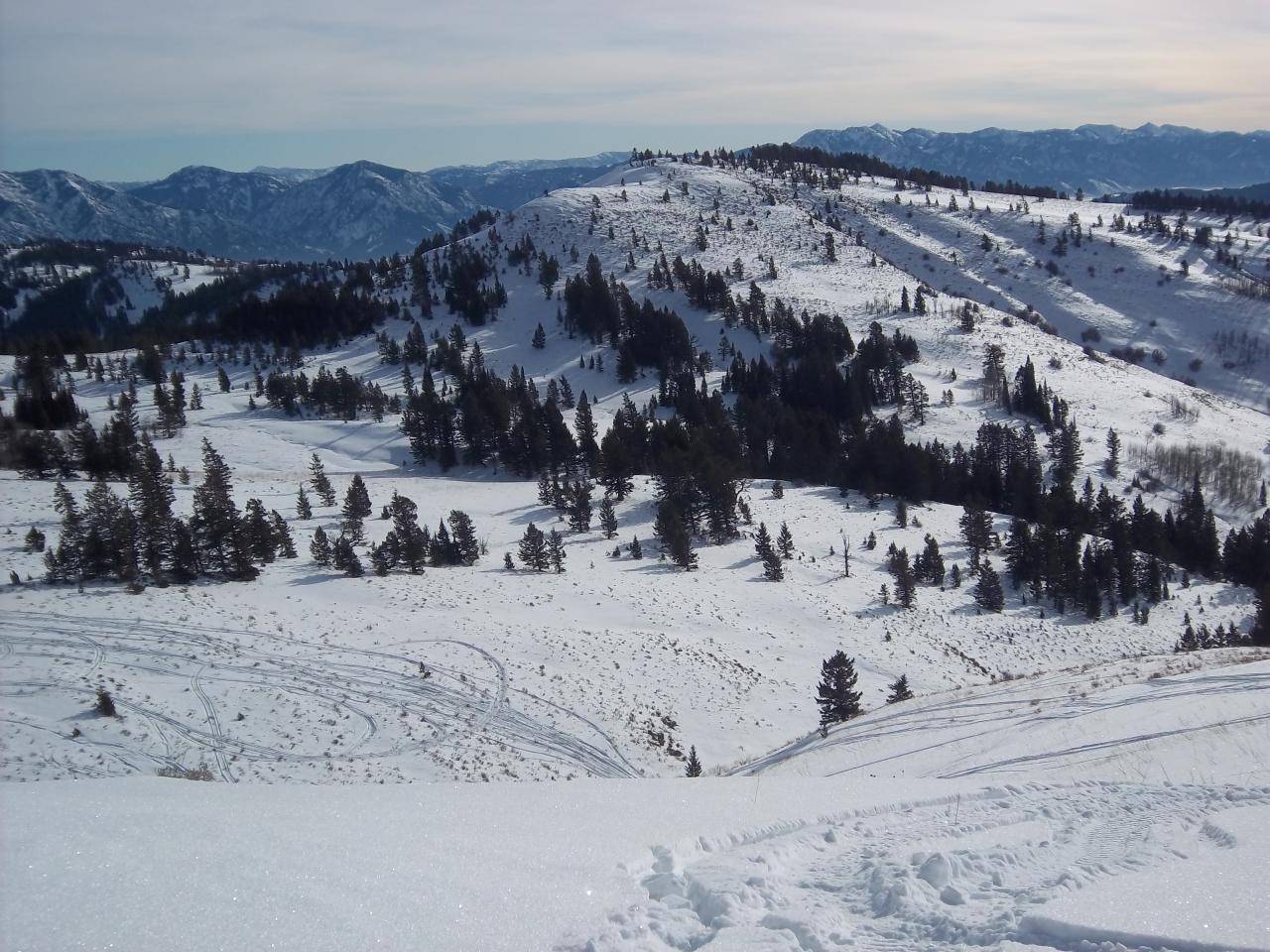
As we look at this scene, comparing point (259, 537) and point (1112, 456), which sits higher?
point (259, 537)

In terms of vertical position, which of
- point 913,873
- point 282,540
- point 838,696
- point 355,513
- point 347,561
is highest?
point 913,873

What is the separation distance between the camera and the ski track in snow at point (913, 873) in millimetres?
7051

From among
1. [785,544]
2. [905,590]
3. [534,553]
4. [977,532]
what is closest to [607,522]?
[534,553]

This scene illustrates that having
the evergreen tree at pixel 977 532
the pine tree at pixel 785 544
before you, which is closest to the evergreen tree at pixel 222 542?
the pine tree at pixel 785 544

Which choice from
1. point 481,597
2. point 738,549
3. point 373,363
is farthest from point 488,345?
point 481,597

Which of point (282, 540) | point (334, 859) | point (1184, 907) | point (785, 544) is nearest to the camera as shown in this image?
point (1184, 907)

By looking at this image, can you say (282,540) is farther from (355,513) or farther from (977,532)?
(977,532)

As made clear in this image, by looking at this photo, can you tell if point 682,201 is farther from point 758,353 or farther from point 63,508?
point 63,508

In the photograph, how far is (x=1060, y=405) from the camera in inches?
3381

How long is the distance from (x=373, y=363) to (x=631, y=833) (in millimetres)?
111857

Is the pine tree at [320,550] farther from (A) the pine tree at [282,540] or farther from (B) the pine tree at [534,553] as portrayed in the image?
(B) the pine tree at [534,553]

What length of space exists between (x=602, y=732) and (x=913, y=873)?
52.0 ft

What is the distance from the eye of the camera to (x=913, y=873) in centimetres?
806

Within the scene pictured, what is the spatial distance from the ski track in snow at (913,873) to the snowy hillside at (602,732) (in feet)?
0.16
